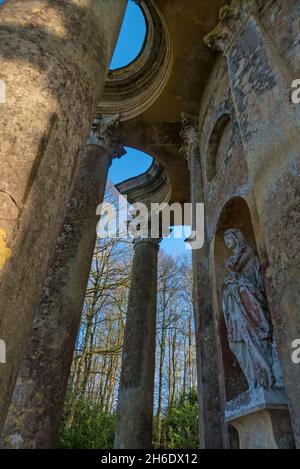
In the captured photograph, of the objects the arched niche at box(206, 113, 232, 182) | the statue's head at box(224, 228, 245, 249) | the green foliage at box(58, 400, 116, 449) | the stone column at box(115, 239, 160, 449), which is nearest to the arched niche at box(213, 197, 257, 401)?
the statue's head at box(224, 228, 245, 249)

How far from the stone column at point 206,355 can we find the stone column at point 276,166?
2466mm

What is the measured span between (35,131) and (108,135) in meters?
6.73

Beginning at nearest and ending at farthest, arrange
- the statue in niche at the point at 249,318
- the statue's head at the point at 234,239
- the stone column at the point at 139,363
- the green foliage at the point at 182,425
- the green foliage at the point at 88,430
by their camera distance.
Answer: the statue in niche at the point at 249,318 → the statue's head at the point at 234,239 → the stone column at the point at 139,363 → the green foliage at the point at 88,430 → the green foliage at the point at 182,425

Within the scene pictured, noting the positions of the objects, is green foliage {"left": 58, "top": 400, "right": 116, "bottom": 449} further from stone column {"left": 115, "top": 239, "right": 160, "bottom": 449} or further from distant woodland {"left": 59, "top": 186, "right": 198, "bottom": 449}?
stone column {"left": 115, "top": 239, "right": 160, "bottom": 449}

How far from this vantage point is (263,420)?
3.79 m

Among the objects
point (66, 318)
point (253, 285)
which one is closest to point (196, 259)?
point (253, 285)

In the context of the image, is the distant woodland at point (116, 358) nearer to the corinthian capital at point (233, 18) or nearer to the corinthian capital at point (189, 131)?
the corinthian capital at point (189, 131)

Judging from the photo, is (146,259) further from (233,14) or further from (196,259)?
(233,14)

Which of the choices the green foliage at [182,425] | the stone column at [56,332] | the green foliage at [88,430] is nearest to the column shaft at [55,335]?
the stone column at [56,332]

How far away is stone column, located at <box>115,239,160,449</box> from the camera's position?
824 cm

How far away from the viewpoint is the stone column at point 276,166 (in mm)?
3043

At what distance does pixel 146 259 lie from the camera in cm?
1116

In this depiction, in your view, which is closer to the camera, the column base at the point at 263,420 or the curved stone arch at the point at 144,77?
the column base at the point at 263,420

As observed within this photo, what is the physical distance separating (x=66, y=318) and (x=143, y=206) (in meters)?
8.06
